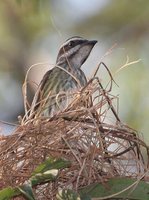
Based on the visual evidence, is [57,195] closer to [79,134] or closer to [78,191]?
[78,191]

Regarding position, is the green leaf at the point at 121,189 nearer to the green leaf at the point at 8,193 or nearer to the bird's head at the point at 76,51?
the green leaf at the point at 8,193

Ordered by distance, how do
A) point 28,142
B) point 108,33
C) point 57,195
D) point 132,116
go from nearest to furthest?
point 57,195
point 28,142
point 132,116
point 108,33

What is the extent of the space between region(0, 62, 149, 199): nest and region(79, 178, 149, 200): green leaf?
27 mm

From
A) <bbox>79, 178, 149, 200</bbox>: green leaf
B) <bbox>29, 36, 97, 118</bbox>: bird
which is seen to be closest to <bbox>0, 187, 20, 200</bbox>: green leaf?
<bbox>79, 178, 149, 200</bbox>: green leaf

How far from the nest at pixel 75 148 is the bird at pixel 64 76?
225 mm

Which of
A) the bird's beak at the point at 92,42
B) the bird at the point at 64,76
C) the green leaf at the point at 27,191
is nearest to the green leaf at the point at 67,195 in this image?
the green leaf at the point at 27,191

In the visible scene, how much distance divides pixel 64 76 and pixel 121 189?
1511 millimetres

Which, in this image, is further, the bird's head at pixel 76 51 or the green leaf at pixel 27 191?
the bird's head at pixel 76 51

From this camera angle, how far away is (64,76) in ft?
13.2

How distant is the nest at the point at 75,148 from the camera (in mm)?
2615

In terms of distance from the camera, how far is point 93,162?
2.61 metres

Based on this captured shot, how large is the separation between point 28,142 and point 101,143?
8.8 inches

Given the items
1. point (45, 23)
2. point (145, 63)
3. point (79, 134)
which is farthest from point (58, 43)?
point (79, 134)

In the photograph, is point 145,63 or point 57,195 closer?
point 57,195
